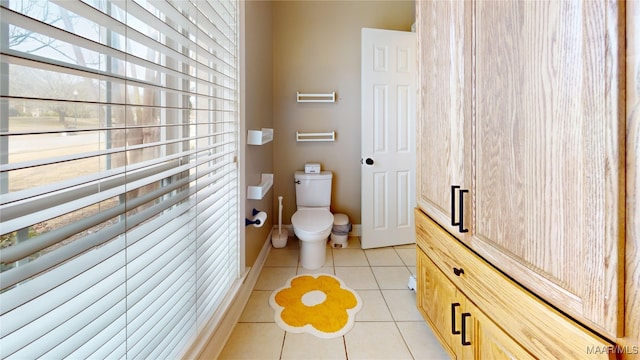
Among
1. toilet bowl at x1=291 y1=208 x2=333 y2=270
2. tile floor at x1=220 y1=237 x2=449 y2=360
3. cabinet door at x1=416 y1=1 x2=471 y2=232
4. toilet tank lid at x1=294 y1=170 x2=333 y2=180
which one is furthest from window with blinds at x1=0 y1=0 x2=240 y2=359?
toilet tank lid at x1=294 y1=170 x2=333 y2=180

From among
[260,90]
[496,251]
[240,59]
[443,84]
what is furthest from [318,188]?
[496,251]

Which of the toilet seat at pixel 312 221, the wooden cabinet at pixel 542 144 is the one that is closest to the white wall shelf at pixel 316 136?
the toilet seat at pixel 312 221

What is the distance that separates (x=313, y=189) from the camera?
123 inches

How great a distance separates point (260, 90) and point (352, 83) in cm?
115

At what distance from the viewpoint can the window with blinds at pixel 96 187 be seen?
59 centimetres

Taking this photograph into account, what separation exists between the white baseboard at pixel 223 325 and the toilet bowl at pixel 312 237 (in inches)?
18.7

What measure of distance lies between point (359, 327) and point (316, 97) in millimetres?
2273

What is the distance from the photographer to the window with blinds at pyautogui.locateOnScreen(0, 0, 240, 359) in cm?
59

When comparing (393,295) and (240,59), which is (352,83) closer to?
(240,59)

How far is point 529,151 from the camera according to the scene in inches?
34.7

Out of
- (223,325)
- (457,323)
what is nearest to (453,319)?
(457,323)

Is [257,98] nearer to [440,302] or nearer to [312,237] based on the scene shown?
[312,237]

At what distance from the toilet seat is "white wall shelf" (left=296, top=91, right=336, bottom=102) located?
45.7 inches

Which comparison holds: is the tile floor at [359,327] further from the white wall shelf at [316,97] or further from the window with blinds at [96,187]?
the white wall shelf at [316,97]
